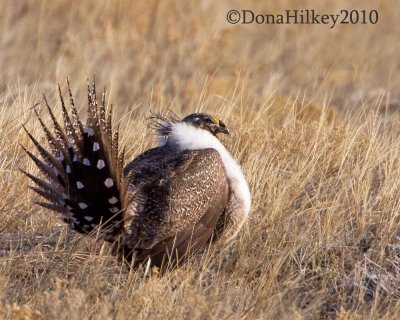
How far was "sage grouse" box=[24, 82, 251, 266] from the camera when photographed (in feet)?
15.8

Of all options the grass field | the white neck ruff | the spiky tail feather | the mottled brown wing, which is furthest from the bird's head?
the spiky tail feather

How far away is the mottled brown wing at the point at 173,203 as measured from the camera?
5020mm

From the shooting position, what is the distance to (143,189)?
510cm

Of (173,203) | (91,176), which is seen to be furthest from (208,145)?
(91,176)

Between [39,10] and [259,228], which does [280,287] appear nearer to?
[259,228]

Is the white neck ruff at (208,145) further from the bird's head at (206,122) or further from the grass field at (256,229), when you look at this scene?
the grass field at (256,229)

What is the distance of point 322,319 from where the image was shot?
4.93 metres

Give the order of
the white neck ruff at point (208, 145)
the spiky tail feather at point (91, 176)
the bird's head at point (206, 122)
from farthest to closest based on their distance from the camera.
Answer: the bird's head at point (206, 122)
the white neck ruff at point (208, 145)
the spiky tail feather at point (91, 176)

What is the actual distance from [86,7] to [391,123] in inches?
210

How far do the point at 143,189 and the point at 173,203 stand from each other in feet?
0.50

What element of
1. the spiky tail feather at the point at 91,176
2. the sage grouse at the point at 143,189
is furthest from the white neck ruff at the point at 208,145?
the spiky tail feather at the point at 91,176

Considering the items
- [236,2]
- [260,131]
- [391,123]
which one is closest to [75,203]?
[260,131]

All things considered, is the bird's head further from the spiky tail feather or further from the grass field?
the spiky tail feather

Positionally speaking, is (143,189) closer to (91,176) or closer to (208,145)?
(91,176)
